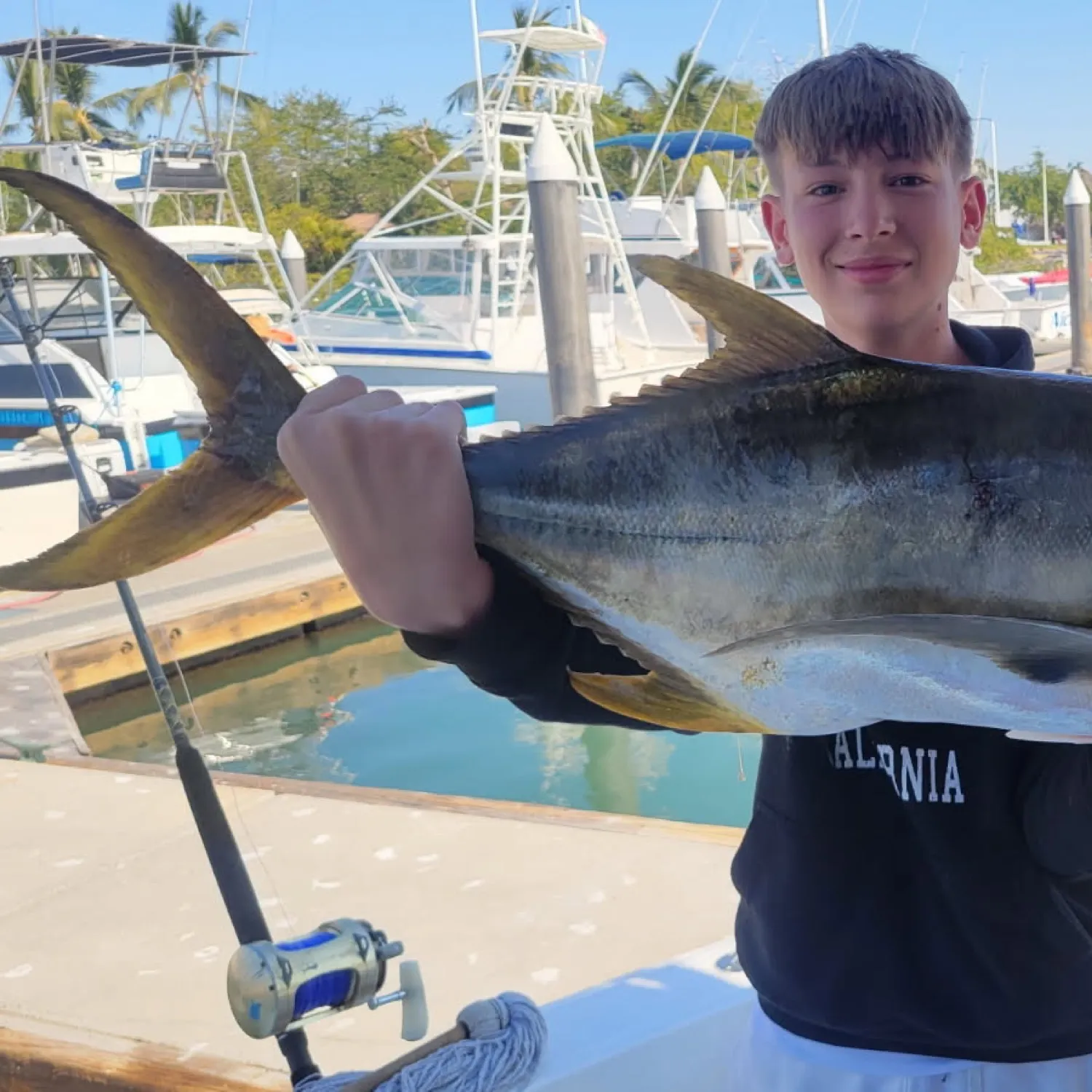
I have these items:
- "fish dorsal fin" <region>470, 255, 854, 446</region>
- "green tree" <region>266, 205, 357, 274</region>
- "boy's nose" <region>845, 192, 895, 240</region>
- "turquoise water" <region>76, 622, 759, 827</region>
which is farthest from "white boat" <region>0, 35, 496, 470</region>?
"green tree" <region>266, 205, 357, 274</region>

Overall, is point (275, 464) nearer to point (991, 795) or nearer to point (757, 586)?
point (757, 586)

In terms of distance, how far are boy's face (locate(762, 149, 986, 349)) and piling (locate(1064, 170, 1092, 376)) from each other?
1380 centimetres

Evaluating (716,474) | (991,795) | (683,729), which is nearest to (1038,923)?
(991,795)

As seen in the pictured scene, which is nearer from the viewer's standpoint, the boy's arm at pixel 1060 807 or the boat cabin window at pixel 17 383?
the boy's arm at pixel 1060 807

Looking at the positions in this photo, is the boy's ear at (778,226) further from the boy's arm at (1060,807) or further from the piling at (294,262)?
the piling at (294,262)

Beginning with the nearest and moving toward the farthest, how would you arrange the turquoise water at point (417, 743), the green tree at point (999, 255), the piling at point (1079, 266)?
the turquoise water at point (417, 743), the piling at point (1079, 266), the green tree at point (999, 255)

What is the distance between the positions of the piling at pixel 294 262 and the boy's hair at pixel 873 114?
51.0 feet

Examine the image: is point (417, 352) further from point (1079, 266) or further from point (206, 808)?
point (206, 808)

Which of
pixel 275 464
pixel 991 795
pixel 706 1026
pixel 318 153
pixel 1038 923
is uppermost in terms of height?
pixel 318 153

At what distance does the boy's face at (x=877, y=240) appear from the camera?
1357mm

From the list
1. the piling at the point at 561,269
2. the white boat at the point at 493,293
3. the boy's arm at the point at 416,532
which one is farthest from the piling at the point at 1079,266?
the boy's arm at the point at 416,532

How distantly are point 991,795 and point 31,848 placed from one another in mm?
A: 3757

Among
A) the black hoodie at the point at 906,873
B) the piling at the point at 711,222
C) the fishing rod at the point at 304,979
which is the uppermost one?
the piling at the point at 711,222

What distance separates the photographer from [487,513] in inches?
47.1
